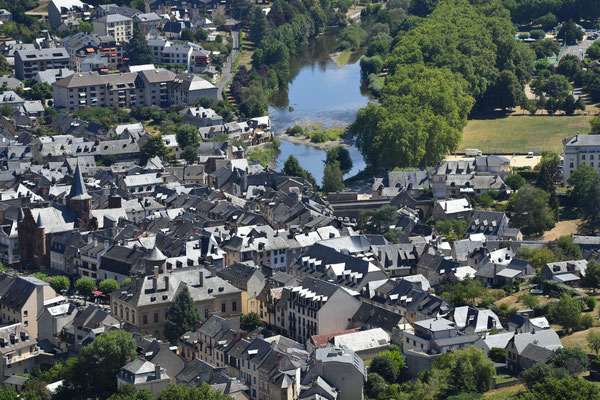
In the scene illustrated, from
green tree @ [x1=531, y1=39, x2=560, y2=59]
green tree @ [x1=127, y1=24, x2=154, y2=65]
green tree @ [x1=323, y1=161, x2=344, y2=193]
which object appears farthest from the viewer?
green tree @ [x1=531, y1=39, x2=560, y2=59]

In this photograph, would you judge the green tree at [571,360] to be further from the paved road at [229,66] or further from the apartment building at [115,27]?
the apartment building at [115,27]

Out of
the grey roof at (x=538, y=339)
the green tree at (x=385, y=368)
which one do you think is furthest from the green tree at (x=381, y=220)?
the green tree at (x=385, y=368)

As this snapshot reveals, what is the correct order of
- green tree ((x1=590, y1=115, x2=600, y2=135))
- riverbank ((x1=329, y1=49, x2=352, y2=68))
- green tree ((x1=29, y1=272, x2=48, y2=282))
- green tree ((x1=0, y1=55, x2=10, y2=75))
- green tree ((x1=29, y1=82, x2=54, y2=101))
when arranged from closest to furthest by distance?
green tree ((x1=29, y1=272, x2=48, y2=282)), green tree ((x1=590, y1=115, x2=600, y2=135)), green tree ((x1=29, y1=82, x2=54, y2=101)), green tree ((x1=0, y1=55, x2=10, y2=75)), riverbank ((x1=329, y1=49, x2=352, y2=68))

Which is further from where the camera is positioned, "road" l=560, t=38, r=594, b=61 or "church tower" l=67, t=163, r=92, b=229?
"road" l=560, t=38, r=594, b=61

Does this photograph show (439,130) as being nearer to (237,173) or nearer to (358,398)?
(237,173)

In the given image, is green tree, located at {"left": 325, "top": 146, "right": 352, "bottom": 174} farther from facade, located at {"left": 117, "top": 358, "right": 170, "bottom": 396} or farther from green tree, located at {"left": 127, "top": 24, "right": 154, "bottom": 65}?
facade, located at {"left": 117, "top": 358, "right": 170, "bottom": 396}

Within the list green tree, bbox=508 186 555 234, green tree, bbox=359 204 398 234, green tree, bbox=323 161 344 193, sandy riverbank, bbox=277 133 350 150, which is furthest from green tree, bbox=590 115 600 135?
green tree, bbox=359 204 398 234

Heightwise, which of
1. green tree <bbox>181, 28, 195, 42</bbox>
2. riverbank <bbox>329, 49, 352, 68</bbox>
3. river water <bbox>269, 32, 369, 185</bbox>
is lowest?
riverbank <bbox>329, 49, 352, 68</bbox>
